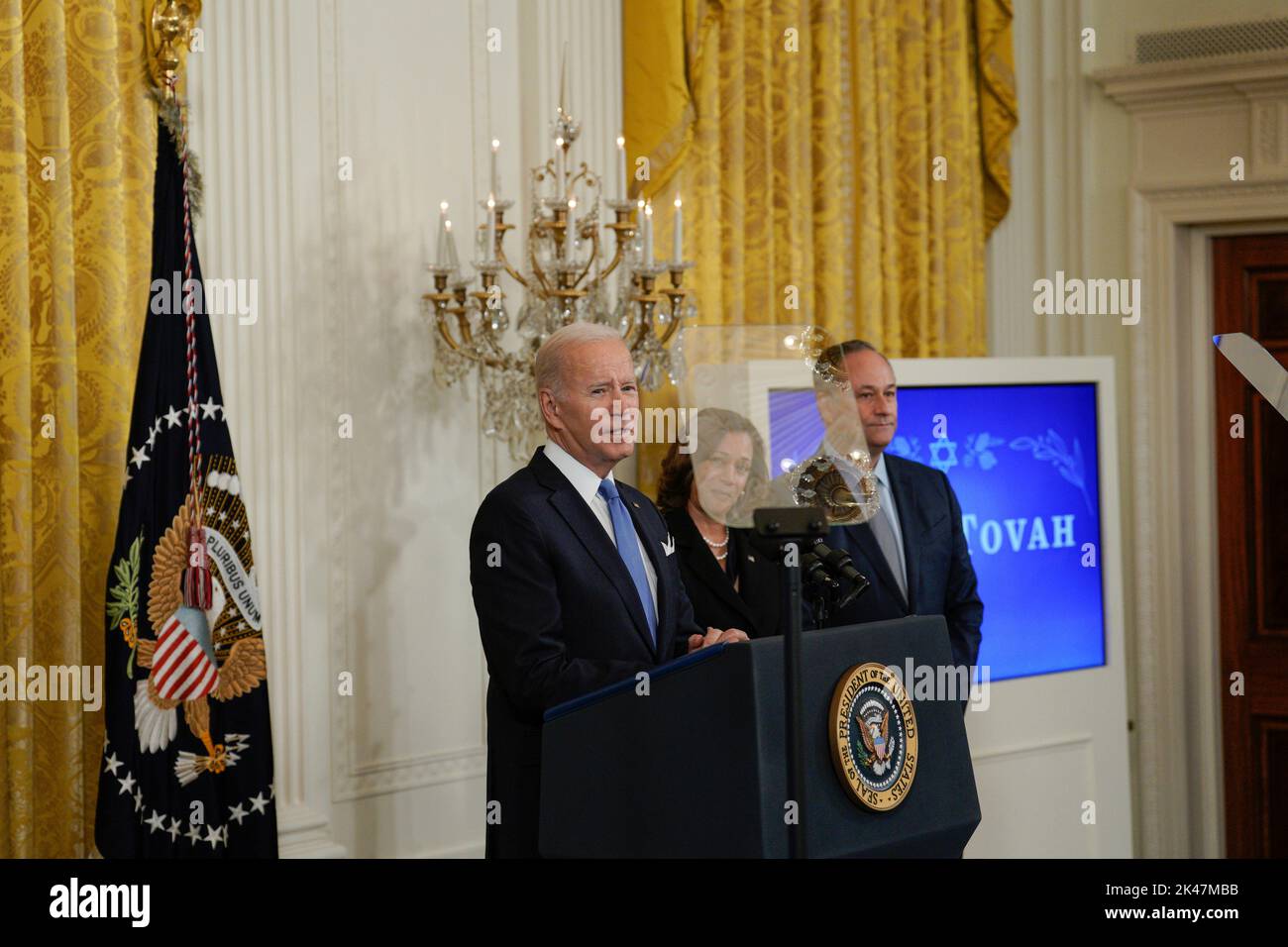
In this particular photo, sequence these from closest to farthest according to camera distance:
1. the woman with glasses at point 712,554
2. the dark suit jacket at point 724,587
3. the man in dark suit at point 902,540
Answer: the woman with glasses at point 712,554
the dark suit jacket at point 724,587
the man in dark suit at point 902,540

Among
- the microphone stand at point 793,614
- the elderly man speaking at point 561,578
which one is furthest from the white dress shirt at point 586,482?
the microphone stand at point 793,614

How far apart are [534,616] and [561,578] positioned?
0.32ft

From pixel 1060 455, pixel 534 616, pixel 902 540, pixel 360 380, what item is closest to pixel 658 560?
pixel 534 616

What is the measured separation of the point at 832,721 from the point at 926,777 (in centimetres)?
23

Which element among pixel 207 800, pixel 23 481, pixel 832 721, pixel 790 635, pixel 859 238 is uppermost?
pixel 859 238

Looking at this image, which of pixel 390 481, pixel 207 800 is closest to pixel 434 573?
pixel 390 481

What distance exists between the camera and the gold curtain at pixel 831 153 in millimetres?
4543

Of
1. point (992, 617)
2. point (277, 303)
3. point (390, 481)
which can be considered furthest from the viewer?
point (992, 617)

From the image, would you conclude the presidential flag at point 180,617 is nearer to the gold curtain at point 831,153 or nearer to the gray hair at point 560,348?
the gray hair at point 560,348

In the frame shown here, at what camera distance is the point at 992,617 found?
13.6 ft

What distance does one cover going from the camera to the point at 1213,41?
5105mm

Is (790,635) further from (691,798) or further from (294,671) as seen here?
(294,671)

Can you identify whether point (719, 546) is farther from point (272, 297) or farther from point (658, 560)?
point (272, 297)

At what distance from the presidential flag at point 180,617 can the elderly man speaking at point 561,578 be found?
0.72 meters
